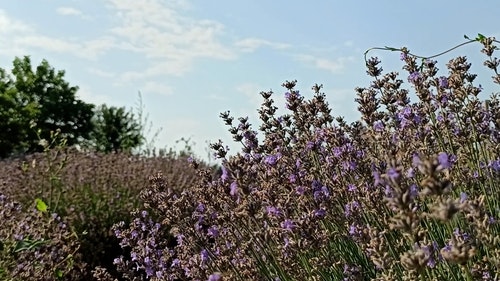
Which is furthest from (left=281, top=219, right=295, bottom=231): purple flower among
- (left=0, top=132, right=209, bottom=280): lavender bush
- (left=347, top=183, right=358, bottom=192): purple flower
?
(left=0, top=132, right=209, bottom=280): lavender bush

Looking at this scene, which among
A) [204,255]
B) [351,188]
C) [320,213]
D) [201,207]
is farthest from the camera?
[201,207]

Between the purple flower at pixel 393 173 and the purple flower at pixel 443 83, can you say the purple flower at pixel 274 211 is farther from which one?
the purple flower at pixel 393 173

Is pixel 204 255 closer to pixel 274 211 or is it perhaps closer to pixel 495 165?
pixel 274 211

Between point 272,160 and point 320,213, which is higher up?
point 272,160

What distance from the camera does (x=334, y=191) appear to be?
2904 mm

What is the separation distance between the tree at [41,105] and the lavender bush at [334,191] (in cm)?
2386

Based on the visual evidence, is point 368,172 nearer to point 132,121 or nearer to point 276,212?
point 276,212

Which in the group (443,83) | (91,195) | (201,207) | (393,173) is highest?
(91,195)

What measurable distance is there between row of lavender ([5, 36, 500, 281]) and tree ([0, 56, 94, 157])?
78.1ft

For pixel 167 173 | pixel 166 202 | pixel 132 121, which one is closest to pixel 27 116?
pixel 132 121

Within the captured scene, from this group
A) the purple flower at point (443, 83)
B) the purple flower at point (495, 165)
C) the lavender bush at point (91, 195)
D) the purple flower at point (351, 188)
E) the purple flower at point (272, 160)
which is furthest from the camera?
the lavender bush at point (91, 195)

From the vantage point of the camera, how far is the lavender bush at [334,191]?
234 centimetres

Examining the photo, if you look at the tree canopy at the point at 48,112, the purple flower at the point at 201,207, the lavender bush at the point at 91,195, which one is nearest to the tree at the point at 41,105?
A: the tree canopy at the point at 48,112

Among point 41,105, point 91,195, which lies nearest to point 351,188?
point 91,195
